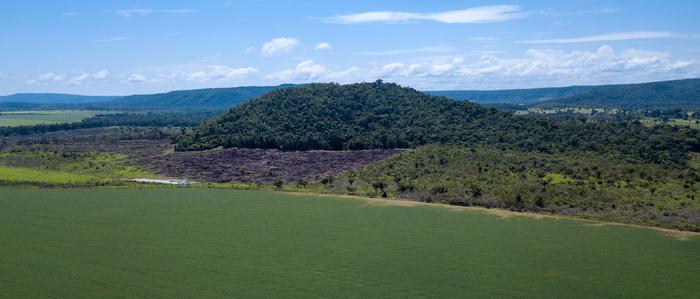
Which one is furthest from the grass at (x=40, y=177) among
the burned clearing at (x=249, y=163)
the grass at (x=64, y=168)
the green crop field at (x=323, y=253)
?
the green crop field at (x=323, y=253)

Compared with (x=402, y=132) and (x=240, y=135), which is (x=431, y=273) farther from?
(x=240, y=135)

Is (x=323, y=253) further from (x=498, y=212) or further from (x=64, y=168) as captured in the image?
(x=64, y=168)

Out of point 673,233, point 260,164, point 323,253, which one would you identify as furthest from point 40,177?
point 673,233

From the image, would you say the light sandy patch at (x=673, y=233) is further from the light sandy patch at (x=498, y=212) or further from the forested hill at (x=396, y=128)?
the forested hill at (x=396, y=128)

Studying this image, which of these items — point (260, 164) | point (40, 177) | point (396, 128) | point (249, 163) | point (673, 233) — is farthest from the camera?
point (396, 128)

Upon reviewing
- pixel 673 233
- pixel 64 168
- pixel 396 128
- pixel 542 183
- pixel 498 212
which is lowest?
pixel 673 233

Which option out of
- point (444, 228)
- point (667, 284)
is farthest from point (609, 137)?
point (667, 284)
